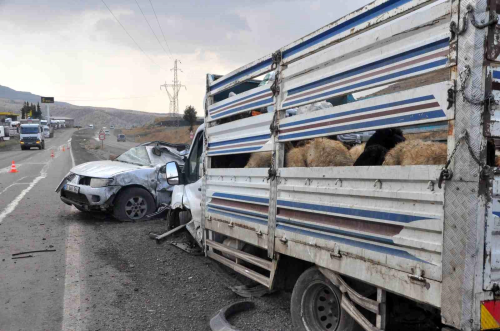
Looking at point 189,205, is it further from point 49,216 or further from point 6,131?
point 6,131

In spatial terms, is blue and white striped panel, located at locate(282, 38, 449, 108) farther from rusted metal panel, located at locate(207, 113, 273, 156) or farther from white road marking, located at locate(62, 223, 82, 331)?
white road marking, located at locate(62, 223, 82, 331)

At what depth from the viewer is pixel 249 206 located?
430 centimetres

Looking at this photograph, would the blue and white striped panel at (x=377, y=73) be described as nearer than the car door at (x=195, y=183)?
Yes

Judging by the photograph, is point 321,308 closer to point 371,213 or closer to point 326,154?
point 371,213

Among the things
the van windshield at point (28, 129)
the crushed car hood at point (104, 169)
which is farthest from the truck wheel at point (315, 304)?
the van windshield at point (28, 129)

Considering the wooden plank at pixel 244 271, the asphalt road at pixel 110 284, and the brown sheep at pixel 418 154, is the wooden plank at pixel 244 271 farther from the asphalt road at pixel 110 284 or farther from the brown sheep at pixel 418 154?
the brown sheep at pixel 418 154

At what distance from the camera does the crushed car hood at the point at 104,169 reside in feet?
27.5

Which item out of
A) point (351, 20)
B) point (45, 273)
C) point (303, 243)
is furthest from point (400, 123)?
point (45, 273)

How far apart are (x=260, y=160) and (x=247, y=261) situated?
1.07m

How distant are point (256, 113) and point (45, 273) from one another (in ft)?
10.9

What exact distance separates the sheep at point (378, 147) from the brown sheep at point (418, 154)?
0.87 ft

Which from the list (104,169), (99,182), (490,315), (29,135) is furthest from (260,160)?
(29,135)

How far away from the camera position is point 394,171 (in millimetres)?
2588

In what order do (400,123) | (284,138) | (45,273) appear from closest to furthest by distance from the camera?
(400,123), (284,138), (45,273)
